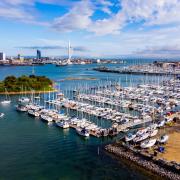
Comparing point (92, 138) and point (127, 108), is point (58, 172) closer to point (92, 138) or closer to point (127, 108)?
point (92, 138)

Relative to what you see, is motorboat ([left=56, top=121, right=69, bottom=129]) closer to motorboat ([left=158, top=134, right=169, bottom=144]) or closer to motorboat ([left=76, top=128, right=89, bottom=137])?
motorboat ([left=76, top=128, right=89, bottom=137])

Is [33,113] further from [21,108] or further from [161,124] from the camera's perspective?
[161,124]

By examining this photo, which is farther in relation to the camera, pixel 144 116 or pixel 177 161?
pixel 144 116

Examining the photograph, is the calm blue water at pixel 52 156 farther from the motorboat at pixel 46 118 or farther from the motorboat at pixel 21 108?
the motorboat at pixel 21 108

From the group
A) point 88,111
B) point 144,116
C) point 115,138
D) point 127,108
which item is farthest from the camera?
point 127,108

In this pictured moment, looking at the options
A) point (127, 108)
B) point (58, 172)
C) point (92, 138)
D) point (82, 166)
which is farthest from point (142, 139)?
point (127, 108)

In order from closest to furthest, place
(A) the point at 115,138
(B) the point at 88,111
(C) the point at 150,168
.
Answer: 1. (C) the point at 150,168
2. (A) the point at 115,138
3. (B) the point at 88,111

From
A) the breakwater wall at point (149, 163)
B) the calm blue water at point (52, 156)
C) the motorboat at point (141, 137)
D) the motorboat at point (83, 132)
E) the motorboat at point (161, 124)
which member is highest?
the motorboat at point (161, 124)

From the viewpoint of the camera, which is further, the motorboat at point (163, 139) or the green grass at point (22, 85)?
the green grass at point (22, 85)

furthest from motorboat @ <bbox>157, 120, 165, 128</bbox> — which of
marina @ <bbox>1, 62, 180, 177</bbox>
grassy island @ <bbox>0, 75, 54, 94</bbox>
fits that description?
grassy island @ <bbox>0, 75, 54, 94</bbox>

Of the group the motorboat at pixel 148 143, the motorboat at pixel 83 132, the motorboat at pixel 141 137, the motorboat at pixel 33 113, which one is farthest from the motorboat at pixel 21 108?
the motorboat at pixel 148 143
